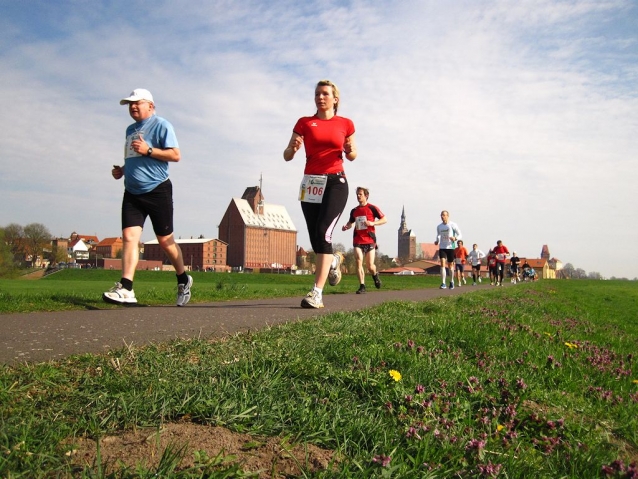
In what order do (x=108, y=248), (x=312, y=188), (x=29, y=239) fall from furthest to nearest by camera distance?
(x=108, y=248), (x=29, y=239), (x=312, y=188)

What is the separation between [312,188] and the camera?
7.03 meters

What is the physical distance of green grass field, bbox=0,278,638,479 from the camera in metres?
1.88

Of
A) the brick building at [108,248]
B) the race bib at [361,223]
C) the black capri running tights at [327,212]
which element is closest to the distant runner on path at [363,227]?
the race bib at [361,223]

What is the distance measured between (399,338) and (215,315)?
232 centimetres

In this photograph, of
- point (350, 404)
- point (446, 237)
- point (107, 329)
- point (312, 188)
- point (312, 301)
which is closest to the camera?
point (350, 404)

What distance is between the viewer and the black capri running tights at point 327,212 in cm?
695

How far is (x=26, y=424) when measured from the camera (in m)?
1.79

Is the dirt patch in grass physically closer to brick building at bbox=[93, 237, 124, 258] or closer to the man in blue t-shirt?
the man in blue t-shirt

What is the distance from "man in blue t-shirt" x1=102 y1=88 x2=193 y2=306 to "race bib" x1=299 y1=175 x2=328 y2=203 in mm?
1523

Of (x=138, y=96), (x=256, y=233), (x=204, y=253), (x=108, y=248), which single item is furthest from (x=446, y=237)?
(x=108, y=248)

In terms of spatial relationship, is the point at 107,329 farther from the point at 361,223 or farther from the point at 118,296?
the point at 361,223

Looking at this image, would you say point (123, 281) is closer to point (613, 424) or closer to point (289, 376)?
point (289, 376)

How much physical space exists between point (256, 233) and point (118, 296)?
149907mm

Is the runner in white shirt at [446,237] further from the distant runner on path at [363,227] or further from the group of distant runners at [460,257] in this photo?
the distant runner on path at [363,227]
